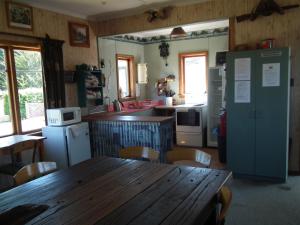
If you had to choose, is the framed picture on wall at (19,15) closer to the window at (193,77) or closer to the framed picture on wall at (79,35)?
the framed picture on wall at (79,35)

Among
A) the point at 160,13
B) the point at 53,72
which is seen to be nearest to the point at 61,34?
the point at 53,72

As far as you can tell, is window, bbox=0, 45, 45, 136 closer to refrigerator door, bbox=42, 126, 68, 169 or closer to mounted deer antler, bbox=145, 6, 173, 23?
refrigerator door, bbox=42, 126, 68, 169

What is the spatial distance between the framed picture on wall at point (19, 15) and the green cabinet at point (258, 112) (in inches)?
118

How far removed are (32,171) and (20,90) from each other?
7.26 feet

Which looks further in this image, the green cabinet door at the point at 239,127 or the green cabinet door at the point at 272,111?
the green cabinet door at the point at 239,127

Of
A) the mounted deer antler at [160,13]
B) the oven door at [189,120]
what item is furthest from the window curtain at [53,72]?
the oven door at [189,120]

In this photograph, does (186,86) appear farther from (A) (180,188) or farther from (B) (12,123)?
(A) (180,188)

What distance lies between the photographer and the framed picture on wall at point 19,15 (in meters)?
3.80

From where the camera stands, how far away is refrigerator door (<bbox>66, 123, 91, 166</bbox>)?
13.5ft

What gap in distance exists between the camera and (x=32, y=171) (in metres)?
2.25

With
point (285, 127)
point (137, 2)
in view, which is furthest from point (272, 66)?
point (137, 2)

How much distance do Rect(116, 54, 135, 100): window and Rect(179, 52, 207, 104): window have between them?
3.96 feet

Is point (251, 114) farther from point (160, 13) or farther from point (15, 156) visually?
point (15, 156)

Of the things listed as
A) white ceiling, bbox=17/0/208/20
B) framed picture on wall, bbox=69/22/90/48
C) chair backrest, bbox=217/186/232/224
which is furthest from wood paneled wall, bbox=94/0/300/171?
chair backrest, bbox=217/186/232/224
